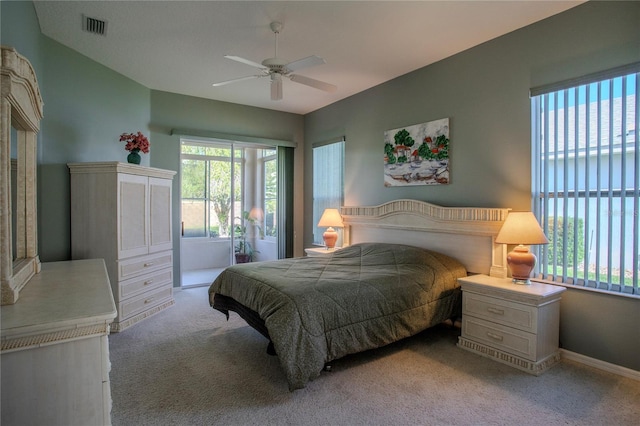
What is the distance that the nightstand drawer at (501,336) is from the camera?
2.62 metres

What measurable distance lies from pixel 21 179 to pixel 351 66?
3.24 meters

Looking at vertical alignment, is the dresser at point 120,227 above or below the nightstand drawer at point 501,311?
above

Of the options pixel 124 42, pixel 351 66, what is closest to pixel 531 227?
pixel 351 66

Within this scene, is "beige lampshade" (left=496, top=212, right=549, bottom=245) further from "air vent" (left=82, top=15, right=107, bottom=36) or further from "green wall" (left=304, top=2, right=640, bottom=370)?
"air vent" (left=82, top=15, right=107, bottom=36)

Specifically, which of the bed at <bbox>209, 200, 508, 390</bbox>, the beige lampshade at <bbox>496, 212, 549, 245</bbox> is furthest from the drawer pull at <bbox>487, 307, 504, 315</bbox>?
the beige lampshade at <bbox>496, 212, 549, 245</bbox>

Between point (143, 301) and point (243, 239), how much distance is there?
238 cm

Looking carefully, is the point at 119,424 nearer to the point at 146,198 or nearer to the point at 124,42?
the point at 146,198

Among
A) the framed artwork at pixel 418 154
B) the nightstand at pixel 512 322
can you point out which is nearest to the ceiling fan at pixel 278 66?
the framed artwork at pixel 418 154

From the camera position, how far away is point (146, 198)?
3885 millimetres

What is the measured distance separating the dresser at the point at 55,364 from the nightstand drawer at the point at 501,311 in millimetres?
2709

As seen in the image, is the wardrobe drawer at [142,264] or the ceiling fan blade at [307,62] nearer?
the ceiling fan blade at [307,62]

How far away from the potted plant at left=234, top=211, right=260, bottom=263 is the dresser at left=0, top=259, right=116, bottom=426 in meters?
4.57

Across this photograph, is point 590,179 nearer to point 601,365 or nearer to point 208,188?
point 601,365

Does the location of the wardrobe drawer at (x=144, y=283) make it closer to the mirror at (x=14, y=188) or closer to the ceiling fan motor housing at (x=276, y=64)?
the mirror at (x=14, y=188)
